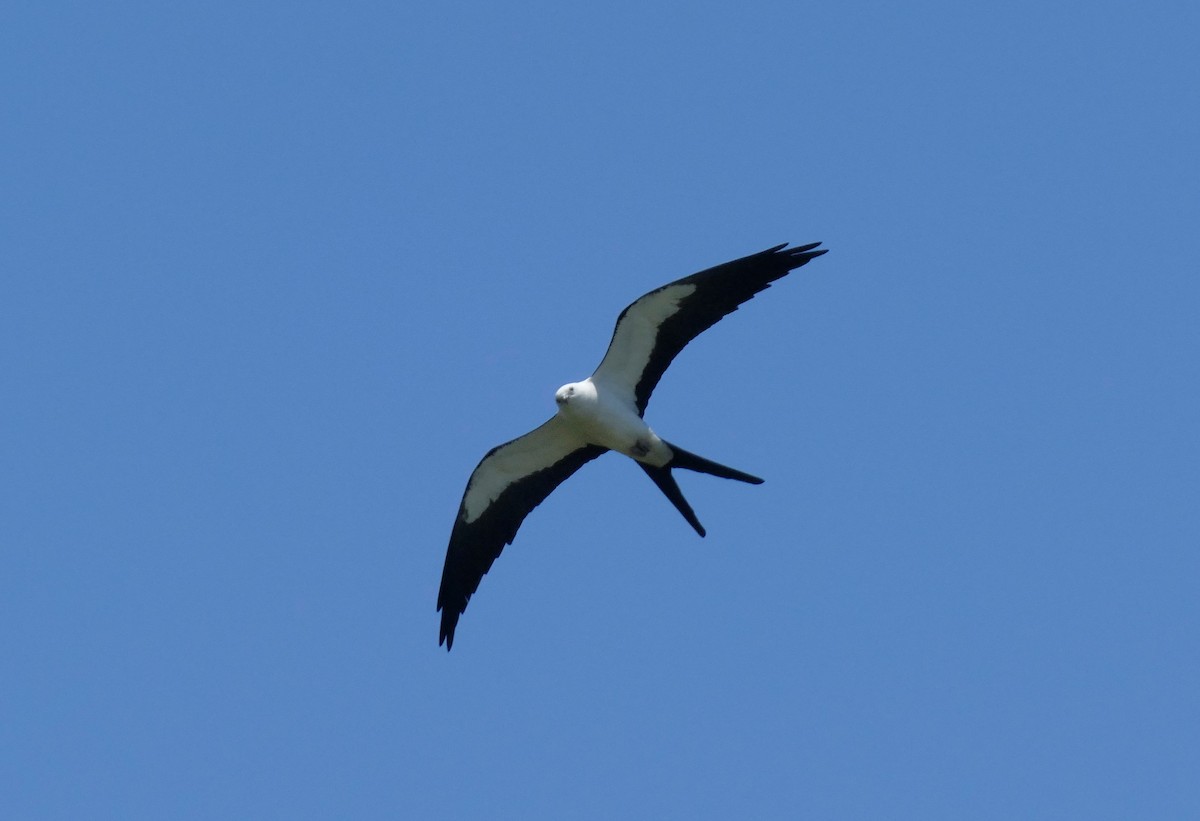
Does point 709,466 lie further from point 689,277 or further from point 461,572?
point 461,572

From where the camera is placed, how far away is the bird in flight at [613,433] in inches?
699

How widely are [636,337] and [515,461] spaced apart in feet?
6.59

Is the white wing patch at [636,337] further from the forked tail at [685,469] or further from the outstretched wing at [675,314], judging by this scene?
Result: the forked tail at [685,469]

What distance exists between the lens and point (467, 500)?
63.2 ft

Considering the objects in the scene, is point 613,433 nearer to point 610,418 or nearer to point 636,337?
point 610,418

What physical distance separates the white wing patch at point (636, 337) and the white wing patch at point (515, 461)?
0.76m

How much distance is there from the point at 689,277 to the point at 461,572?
14.4 ft

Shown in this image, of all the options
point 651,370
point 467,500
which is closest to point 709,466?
point 651,370

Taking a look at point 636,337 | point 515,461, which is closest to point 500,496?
point 515,461

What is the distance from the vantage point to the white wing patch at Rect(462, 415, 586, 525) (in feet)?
61.4

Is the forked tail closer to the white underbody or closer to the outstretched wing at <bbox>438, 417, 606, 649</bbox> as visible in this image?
the white underbody

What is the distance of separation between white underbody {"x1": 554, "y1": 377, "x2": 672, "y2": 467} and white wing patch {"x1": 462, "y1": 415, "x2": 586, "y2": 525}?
1.26ft

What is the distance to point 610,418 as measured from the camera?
18156mm

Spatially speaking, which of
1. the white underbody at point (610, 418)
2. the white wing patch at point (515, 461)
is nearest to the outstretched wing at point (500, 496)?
the white wing patch at point (515, 461)
